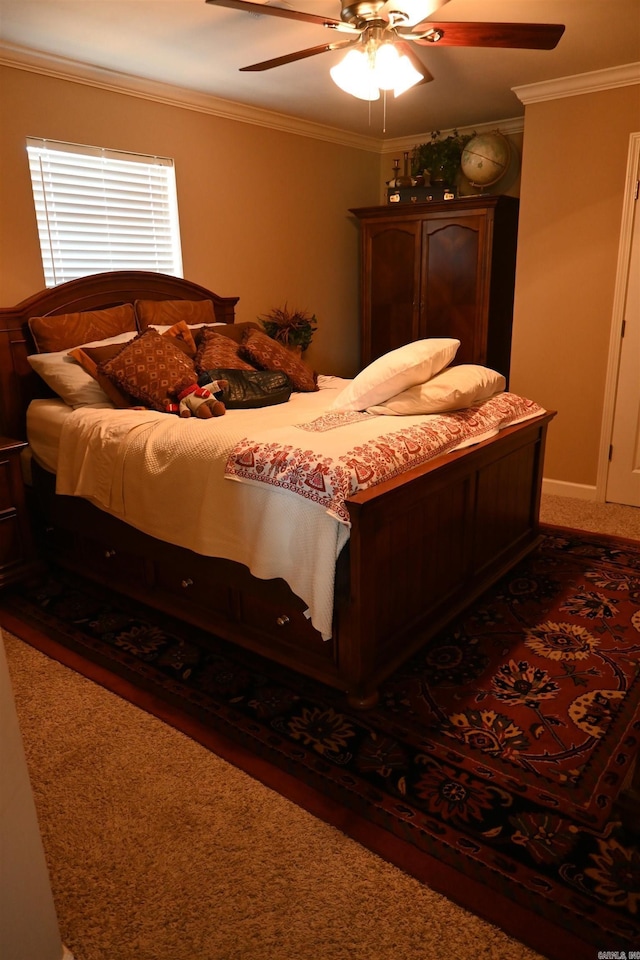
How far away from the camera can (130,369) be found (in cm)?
298

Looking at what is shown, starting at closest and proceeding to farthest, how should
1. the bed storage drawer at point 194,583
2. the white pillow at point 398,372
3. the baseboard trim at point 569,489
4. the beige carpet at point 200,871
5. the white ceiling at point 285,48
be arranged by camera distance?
1. the beige carpet at point 200,871
2. the bed storage drawer at point 194,583
3. the white pillow at point 398,372
4. the white ceiling at point 285,48
5. the baseboard trim at point 569,489

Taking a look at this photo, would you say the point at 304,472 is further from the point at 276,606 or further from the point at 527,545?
the point at 527,545

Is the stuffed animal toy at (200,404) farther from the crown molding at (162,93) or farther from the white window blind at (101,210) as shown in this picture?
the crown molding at (162,93)

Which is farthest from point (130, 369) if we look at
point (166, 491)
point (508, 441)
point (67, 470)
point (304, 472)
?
point (508, 441)

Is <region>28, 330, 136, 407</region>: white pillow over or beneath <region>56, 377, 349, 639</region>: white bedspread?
over

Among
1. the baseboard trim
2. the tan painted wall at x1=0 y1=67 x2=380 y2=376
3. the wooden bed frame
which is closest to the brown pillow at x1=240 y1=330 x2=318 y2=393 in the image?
the wooden bed frame

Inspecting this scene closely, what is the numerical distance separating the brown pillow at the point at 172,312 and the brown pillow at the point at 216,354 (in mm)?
261

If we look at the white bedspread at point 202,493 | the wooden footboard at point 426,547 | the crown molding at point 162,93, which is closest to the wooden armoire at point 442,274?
the crown molding at point 162,93

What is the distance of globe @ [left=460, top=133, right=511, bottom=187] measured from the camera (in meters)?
4.43

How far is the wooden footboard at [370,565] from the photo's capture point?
215 cm

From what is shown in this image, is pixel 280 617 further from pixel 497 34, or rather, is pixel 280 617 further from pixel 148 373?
pixel 497 34

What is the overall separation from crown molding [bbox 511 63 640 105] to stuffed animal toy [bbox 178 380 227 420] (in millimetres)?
2724

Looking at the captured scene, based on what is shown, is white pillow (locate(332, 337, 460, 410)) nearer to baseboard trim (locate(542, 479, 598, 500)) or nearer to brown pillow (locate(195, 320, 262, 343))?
brown pillow (locate(195, 320, 262, 343))

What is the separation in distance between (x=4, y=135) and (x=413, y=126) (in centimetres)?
285
